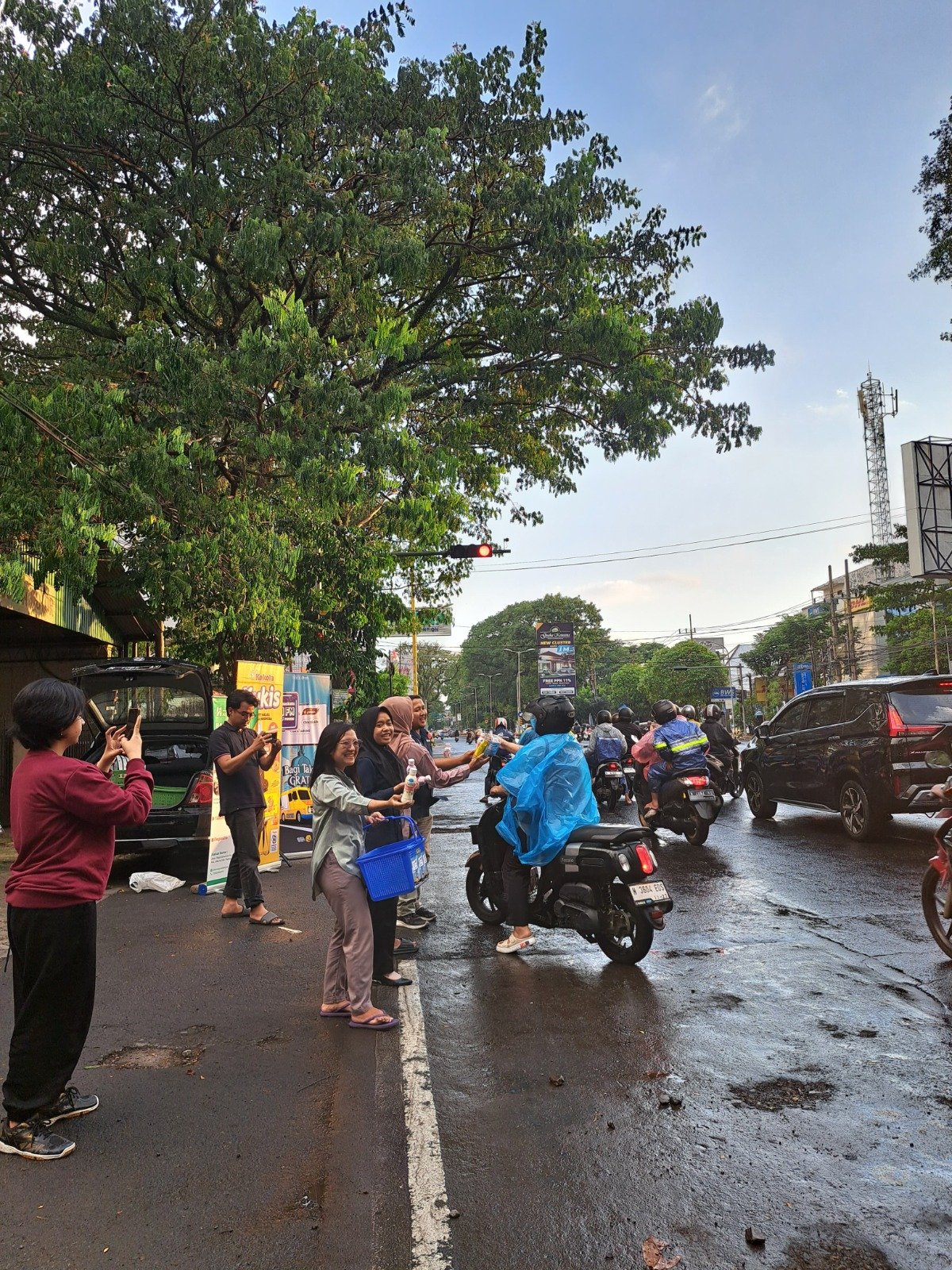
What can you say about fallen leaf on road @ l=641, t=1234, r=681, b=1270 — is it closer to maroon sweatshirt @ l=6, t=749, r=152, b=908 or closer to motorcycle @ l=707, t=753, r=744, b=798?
maroon sweatshirt @ l=6, t=749, r=152, b=908

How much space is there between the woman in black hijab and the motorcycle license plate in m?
1.51

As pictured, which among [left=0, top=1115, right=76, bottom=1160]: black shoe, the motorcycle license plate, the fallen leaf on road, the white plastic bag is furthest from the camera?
the white plastic bag

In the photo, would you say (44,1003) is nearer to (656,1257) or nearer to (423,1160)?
(423,1160)

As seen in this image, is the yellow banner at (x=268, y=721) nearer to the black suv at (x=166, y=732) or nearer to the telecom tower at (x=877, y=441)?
the black suv at (x=166, y=732)

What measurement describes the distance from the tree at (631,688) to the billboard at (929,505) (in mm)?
71965

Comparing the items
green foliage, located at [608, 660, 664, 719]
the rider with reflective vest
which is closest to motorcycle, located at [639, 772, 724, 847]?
the rider with reflective vest

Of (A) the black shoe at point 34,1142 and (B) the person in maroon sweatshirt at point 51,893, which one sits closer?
(A) the black shoe at point 34,1142

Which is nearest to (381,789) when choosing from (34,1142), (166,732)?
(34,1142)

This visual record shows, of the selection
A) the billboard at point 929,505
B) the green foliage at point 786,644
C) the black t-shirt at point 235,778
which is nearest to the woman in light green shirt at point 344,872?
the black t-shirt at point 235,778

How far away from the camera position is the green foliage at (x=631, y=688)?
97375 millimetres

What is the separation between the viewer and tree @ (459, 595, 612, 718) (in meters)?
91.4

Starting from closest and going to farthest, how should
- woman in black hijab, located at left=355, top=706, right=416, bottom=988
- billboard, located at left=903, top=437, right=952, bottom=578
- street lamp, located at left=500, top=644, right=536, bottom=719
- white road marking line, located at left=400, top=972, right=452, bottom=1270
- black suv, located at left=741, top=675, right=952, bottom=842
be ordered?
white road marking line, located at left=400, top=972, right=452, bottom=1270, woman in black hijab, located at left=355, top=706, right=416, bottom=988, black suv, located at left=741, top=675, right=952, bottom=842, billboard, located at left=903, top=437, right=952, bottom=578, street lamp, located at left=500, top=644, right=536, bottom=719

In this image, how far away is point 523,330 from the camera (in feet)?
53.5

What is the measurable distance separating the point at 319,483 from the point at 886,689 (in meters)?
7.36
